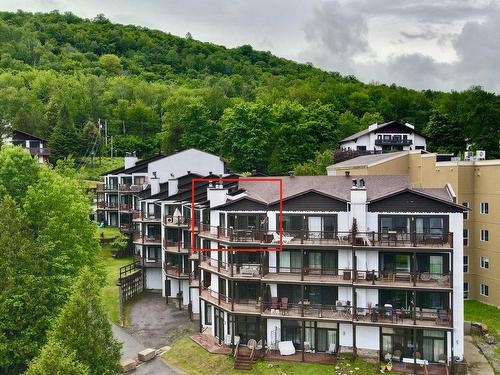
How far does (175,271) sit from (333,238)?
55.4ft

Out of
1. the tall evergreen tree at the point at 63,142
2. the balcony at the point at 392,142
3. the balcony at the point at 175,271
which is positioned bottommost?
the balcony at the point at 175,271

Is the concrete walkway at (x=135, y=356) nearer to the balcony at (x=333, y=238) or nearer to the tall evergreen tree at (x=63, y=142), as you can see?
the balcony at (x=333, y=238)

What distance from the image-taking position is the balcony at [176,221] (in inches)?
1655

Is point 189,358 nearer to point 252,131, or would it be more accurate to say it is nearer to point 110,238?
point 110,238

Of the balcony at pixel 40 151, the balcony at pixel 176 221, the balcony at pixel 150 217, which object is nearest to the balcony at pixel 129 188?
the balcony at pixel 150 217

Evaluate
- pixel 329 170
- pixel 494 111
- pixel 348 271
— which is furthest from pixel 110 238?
pixel 494 111

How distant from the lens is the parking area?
36.1 metres

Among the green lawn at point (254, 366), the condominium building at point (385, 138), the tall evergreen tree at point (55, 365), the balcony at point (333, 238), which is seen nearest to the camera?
the tall evergreen tree at point (55, 365)

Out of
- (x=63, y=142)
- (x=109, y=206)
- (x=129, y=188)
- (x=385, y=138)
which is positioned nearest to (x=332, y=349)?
(x=129, y=188)

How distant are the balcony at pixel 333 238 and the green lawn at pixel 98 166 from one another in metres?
57.5

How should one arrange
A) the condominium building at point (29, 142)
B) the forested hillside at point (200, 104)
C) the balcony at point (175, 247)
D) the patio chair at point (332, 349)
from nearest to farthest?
the patio chair at point (332, 349)
the balcony at point (175, 247)
the forested hillside at point (200, 104)
the condominium building at point (29, 142)

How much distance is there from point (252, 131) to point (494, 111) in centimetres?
4007

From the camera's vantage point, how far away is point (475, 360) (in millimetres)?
30953

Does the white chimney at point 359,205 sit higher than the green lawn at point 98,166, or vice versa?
the green lawn at point 98,166
